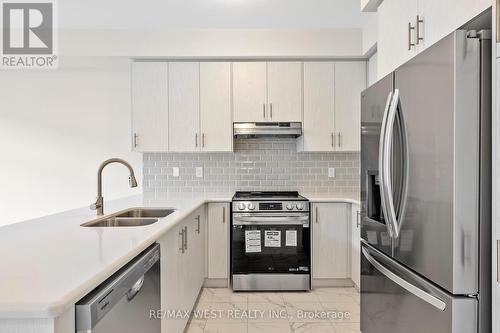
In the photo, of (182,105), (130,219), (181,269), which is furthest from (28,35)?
(181,269)

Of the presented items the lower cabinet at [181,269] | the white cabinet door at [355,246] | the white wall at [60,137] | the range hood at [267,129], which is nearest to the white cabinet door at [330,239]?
the white cabinet door at [355,246]

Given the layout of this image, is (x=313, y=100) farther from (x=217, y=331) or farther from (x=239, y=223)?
(x=217, y=331)

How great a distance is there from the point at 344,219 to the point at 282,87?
4.99 feet

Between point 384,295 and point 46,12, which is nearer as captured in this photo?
point 384,295

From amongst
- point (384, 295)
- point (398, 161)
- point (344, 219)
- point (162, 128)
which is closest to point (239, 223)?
point (344, 219)

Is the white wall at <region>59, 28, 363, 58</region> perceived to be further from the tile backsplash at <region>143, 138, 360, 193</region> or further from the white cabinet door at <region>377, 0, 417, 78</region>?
the white cabinet door at <region>377, 0, 417, 78</region>

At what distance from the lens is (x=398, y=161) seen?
172cm

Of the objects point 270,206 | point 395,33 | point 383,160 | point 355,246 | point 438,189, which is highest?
point 395,33

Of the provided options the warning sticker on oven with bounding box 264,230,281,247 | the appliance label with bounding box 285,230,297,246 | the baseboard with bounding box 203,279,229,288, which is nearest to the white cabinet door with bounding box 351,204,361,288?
the appliance label with bounding box 285,230,297,246

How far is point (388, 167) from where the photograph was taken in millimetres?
1675

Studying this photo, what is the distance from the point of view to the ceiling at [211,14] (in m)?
3.21

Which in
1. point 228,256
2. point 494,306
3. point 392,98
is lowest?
point 228,256

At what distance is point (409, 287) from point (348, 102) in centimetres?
264

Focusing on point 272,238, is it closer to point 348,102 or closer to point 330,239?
point 330,239
